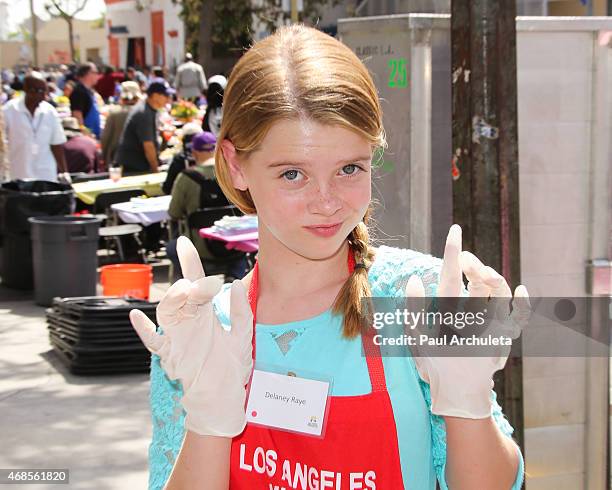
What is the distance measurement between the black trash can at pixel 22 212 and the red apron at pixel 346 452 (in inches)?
276

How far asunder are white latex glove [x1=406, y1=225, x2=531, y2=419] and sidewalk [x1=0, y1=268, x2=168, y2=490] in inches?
128

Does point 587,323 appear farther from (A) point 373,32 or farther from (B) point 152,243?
(B) point 152,243

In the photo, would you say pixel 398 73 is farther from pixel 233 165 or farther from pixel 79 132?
pixel 79 132

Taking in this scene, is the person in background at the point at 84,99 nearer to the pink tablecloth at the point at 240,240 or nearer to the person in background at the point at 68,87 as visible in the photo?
the person in background at the point at 68,87

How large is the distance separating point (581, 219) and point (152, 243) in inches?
256

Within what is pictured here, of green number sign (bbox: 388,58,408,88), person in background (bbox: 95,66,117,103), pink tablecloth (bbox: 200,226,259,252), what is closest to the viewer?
green number sign (bbox: 388,58,408,88)

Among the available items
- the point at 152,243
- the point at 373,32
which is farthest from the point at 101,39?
the point at 373,32

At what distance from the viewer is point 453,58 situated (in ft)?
9.45

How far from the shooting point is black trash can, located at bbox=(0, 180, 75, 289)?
27.3 ft

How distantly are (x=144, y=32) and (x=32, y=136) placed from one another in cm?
4011

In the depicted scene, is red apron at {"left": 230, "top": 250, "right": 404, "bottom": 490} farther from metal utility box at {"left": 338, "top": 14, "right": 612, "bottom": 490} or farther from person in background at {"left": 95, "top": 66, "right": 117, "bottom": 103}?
person in background at {"left": 95, "top": 66, "right": 117, "bottom": 103}

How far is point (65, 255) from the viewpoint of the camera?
25.6 feet

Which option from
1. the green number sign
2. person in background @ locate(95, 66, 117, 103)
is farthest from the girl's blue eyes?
person in background @ locate(95, 66, 117, 103)

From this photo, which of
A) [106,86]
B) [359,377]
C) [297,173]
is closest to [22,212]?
[297,173]
